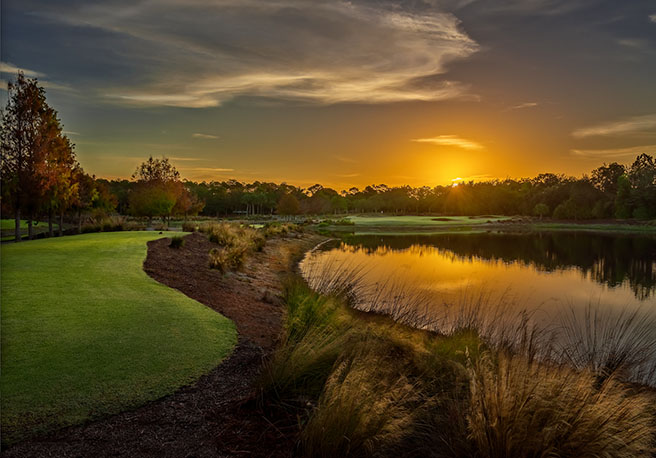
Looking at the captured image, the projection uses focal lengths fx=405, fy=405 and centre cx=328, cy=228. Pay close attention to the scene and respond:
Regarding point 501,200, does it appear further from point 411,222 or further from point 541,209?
point 411,222

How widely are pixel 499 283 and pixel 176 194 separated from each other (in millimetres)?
35457

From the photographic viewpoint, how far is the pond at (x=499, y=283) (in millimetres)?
11008

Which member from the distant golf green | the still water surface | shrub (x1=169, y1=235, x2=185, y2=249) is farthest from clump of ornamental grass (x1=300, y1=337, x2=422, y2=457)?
the distant golf green

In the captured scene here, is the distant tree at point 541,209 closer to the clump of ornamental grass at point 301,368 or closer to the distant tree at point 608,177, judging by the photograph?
the distant tree at point 608,177

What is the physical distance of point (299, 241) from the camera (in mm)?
35219

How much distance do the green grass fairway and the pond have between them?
12.8ft

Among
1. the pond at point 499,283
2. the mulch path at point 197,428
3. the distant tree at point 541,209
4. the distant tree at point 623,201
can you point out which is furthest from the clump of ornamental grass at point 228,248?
the distant tree at point 541,209

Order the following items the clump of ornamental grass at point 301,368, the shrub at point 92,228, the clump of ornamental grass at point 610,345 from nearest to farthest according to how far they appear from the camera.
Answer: the clump of ornamental grass at point 301,368 → the clump of ornamental grass at point 610,345 → the shrub at point 92,228

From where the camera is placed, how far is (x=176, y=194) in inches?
1689

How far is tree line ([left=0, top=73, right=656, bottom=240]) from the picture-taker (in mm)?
20688

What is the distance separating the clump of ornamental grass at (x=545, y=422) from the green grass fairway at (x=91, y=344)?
12.1 feet

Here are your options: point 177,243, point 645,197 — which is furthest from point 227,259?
point 645,197

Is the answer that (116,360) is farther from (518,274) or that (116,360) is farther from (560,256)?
(560,256)

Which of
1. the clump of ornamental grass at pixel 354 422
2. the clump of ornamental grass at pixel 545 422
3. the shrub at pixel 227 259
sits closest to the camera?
the clump of ornamental grass at pixel 545 422
